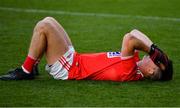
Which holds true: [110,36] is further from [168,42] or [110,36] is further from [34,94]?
[34,94]

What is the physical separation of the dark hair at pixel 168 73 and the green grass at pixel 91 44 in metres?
0.08

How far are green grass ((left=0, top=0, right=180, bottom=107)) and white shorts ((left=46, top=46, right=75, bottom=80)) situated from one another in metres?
0.12

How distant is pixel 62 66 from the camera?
31.2 feet

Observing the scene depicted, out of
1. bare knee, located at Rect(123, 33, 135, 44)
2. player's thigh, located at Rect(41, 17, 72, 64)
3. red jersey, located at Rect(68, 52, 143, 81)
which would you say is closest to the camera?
bare knee, located at Rect(123, 33, 135, 44)

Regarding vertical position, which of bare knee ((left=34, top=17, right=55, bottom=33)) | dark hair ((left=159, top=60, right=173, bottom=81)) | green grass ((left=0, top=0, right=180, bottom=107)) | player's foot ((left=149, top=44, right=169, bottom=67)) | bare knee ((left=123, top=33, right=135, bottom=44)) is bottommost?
green grass ((left=0, top=0, right=180, bottom=107))

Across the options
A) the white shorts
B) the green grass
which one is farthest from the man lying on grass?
the green grass

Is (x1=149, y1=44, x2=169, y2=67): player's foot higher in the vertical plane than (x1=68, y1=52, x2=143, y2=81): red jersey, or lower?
higher

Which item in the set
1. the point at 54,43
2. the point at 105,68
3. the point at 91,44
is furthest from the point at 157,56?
the point at 91,44

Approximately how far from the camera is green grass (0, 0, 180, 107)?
8602 millimetres

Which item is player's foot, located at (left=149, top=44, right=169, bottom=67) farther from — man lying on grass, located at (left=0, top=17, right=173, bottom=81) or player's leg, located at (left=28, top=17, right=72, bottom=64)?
player's leg, located at (left=28, top=17, right=72, bottom=64)

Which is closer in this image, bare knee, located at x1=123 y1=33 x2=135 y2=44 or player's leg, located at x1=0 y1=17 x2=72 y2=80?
bare knee, located at x1=123 y1=33 x2=135 y2=44

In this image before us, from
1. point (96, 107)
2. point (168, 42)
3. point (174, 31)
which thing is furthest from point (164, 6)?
point (96, 107)

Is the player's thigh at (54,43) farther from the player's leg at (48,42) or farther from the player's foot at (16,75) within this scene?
the player's foot at (16,75)

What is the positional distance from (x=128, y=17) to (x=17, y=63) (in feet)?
20.1
